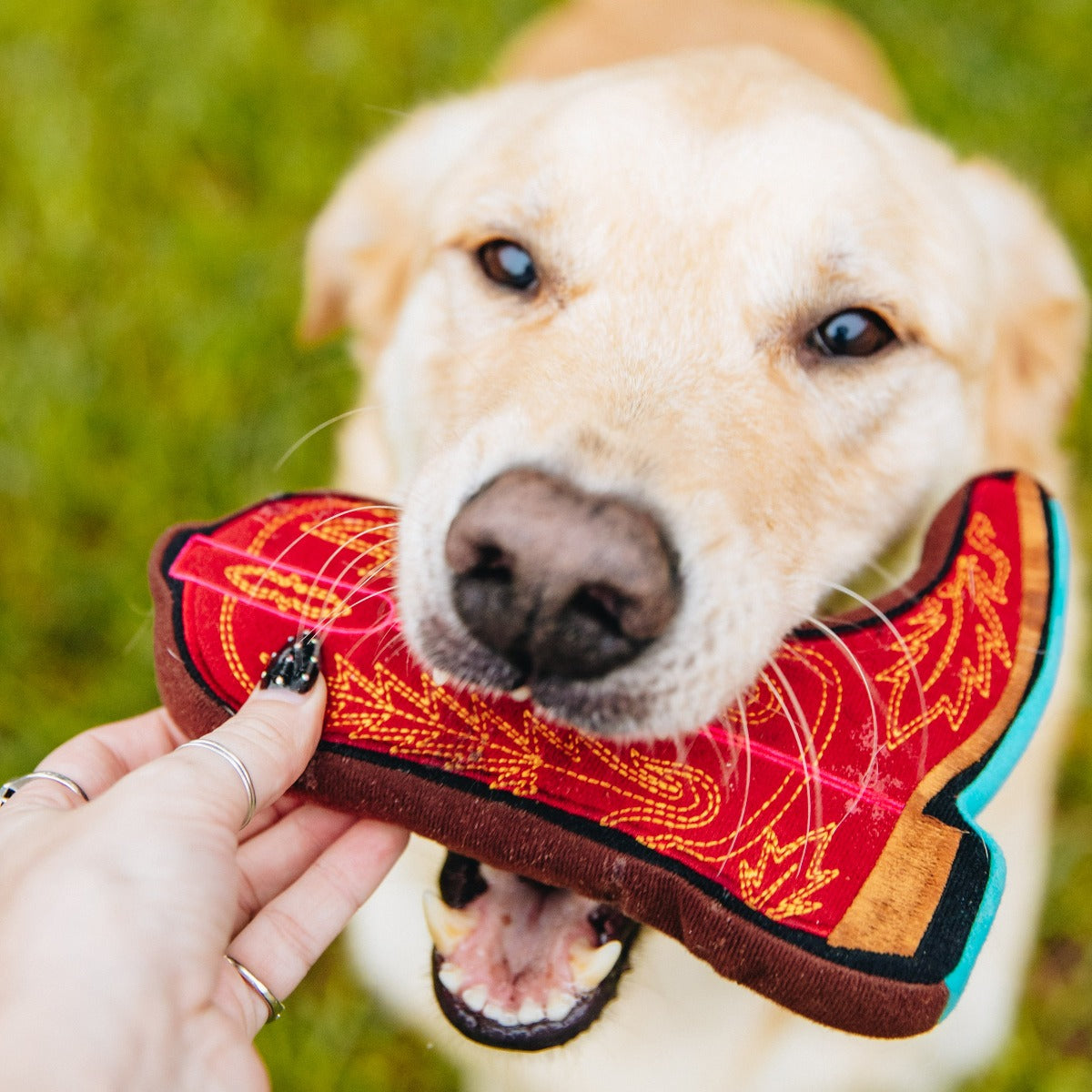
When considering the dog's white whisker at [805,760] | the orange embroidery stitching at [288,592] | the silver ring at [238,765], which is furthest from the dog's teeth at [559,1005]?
the orange embroidery stitching at [288,592]

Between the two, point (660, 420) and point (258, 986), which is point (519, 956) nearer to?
point (258, 986)

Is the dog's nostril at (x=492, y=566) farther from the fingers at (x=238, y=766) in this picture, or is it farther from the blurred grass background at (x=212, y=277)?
the blurred grass background at (x=212, y=277)

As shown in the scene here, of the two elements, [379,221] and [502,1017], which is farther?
[379,221]

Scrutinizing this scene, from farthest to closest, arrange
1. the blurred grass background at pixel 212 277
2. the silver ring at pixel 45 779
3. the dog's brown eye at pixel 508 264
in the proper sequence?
the blurred grass background at pixel 212 277
the dog's brown eye at pixel 508 264
the silver ring at pixel 45 779

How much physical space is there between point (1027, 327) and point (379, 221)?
1951mm

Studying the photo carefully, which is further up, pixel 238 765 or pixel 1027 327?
pixel 1027 327

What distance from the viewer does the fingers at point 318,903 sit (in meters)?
1.82

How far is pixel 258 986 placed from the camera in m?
1.73

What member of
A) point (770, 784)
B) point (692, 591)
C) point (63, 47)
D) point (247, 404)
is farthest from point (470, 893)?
point (63, 47)

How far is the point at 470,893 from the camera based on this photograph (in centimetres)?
203

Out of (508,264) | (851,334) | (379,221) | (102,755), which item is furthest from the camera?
(379,221)

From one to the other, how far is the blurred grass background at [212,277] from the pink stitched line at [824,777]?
1974 mm

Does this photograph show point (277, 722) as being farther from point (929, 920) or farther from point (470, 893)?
point (929, 920)

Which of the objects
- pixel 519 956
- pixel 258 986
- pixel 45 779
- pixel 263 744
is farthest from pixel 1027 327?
pixel 45 779
